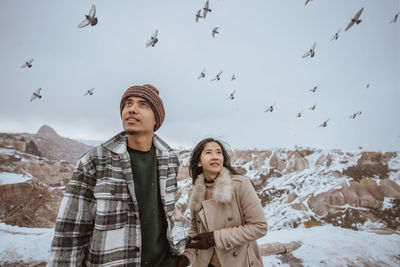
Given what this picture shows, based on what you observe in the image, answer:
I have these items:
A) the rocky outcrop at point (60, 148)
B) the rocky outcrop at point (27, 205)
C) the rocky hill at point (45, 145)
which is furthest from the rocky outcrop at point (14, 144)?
the rocky outcrop at point (27, 205)

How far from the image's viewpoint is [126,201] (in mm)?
1280

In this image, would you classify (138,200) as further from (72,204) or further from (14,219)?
(14,219)

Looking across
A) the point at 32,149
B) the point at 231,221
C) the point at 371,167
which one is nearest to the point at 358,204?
the point at 371,167

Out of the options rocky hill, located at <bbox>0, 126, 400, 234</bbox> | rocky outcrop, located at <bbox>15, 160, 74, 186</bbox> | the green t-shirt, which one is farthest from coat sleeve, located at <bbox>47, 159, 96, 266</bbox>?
rocky outcrop, located at <bbox>15, 160, 74, 186</bbox>

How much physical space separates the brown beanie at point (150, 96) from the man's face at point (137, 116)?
0.03 meters

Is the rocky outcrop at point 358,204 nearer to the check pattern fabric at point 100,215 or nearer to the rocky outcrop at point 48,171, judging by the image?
the check pattern fabric at point 100,215

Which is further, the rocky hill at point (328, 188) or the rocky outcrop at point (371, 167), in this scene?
the rocky outcrop at point (371, 167)

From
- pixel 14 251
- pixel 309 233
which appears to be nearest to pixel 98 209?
pixel 14 251

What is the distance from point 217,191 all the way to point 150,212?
74 cm

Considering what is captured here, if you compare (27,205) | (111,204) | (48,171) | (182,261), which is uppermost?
(48,171)

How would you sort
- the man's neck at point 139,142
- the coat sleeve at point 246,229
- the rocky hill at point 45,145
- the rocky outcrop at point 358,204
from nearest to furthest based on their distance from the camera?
the man's neck at point 139,142 → the coat sleeve at point 246,229 → the rocky outcrop at point 358,204 → the rocky hill at point 45,145

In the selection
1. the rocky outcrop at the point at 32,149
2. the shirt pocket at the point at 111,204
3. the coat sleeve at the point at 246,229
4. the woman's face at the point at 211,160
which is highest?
the rocky outcrop at the point at 32,149

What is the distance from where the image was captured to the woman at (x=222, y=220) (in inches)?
65.7

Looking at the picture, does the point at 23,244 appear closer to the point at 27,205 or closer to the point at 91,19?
the point at 27,205
